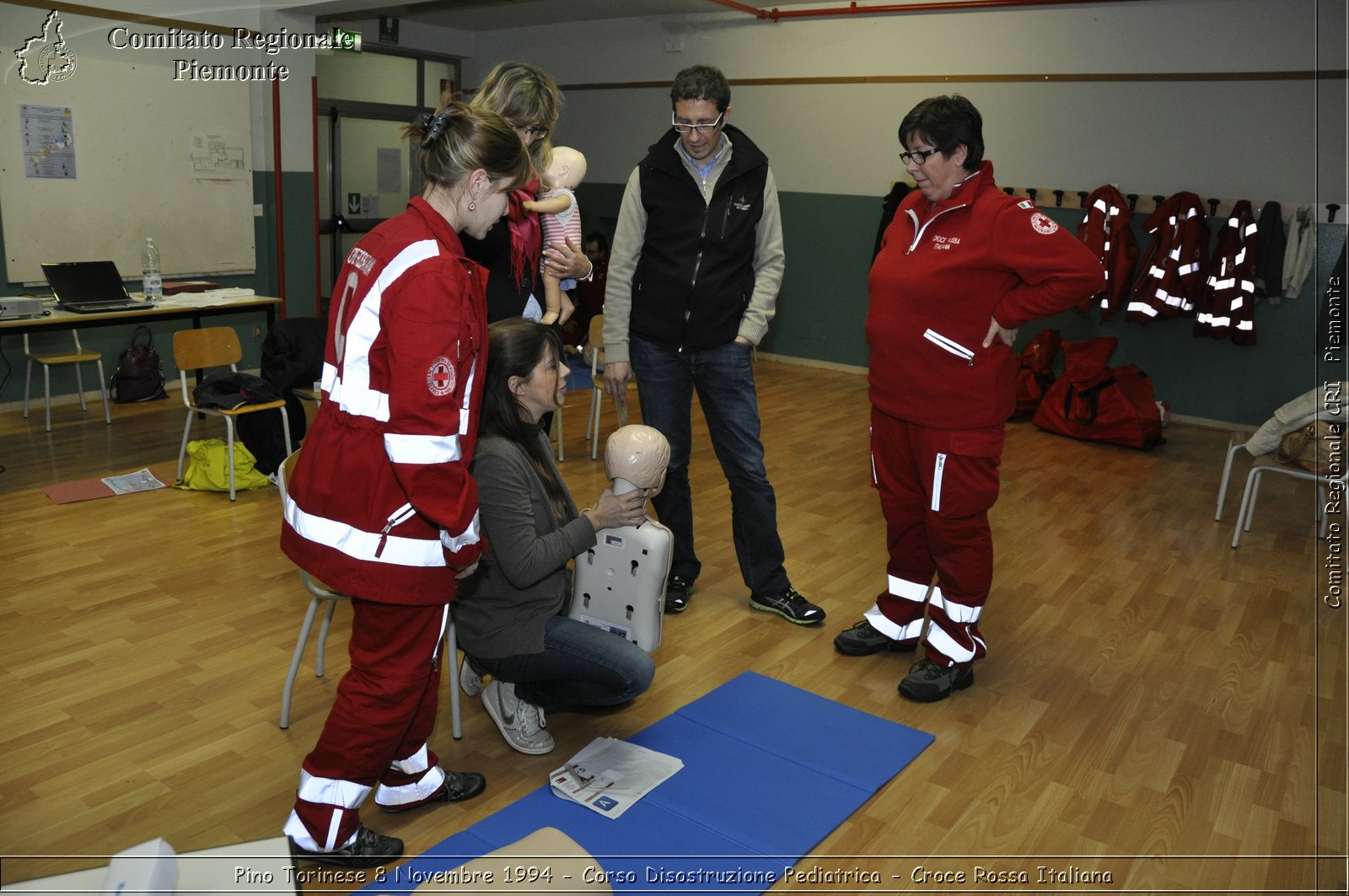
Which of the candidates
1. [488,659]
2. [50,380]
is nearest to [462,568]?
[488,659]

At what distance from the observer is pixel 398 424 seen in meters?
1.81

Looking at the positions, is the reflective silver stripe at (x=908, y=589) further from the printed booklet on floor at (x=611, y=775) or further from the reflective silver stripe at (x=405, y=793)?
the reflective silver stripe at (x=405, y=793)

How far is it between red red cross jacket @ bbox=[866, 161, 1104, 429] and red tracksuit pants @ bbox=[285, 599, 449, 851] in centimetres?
151

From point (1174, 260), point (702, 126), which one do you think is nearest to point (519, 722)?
point (702, 126)

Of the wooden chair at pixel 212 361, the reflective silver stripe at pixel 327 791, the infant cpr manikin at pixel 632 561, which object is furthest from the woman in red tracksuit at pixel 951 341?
the wooden chair at pixel 212 361

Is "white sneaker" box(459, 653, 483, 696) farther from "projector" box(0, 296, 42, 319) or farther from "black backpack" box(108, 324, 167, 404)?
"black backpack" box(108, 324, 167, 404)

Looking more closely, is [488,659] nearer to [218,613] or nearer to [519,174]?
[519,174]

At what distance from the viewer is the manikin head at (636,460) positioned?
2590 millimetres

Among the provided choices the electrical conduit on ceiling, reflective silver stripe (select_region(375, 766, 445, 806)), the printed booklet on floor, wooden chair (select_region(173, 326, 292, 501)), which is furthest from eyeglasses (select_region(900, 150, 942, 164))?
the electrical conduit on ceiling

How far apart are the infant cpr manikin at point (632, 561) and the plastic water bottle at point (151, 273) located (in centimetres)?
376

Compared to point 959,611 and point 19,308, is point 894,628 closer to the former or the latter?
point 959,611

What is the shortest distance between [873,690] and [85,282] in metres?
4.45

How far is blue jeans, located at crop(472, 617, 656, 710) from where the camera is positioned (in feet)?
A: 8.06

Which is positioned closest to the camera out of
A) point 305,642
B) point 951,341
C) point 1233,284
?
point 305,642
